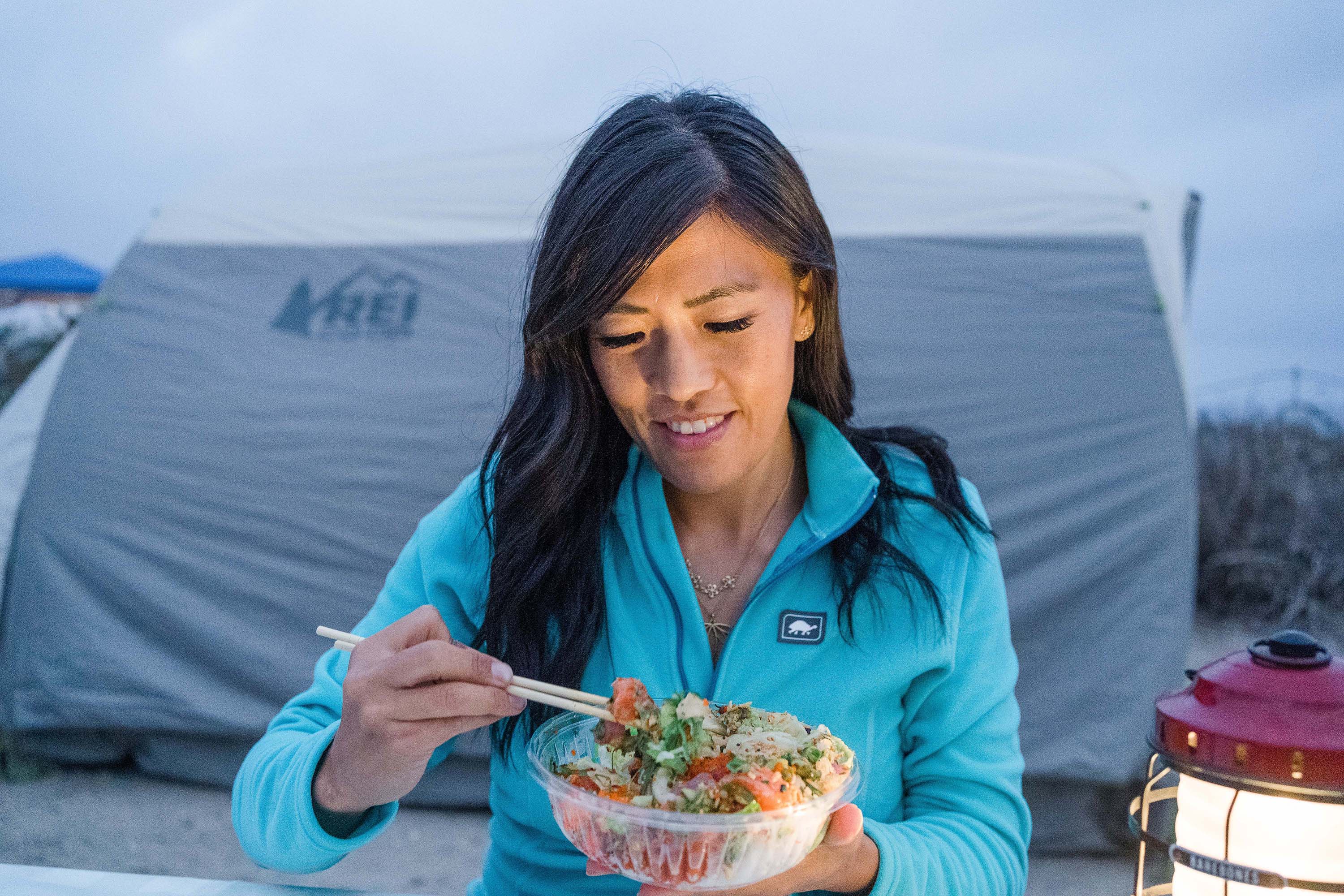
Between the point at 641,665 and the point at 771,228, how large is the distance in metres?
0.60

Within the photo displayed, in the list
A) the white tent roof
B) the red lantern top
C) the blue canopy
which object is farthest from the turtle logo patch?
the blue canopy

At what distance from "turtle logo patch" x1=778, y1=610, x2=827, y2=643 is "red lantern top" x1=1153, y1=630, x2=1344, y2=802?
525 mm

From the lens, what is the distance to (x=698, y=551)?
61.7 inches

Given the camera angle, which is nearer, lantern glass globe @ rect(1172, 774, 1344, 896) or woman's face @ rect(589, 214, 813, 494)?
lantern glass globe @ rect(1172, 774, 1344, 896)

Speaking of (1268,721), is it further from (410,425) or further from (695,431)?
(410,425)

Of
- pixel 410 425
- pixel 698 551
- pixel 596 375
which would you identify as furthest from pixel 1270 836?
pixel 410 425

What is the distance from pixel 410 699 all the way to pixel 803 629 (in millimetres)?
567

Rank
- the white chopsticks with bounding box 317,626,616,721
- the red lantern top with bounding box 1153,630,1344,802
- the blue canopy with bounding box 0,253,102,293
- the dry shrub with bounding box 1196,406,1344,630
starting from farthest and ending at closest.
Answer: the blue canopy with bounding box 0,253,102,293 < the dry shrub with bounding box 1196,406,1344,630 < the white chopsticks with bounding box 317,626,616,721 < the red lantern top with bounding box 1153,630,1344,802

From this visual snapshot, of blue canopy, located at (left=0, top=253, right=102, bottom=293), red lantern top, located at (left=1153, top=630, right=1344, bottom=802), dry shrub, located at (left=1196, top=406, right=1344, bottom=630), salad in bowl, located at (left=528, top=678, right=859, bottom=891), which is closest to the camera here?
red lantern top, located at (left=1153, top=630, right=1344, bottom=802)

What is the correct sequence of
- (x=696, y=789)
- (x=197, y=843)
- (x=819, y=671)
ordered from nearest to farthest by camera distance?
(x=696, y=789)
(x=819, y=671)
(x=197, y=843)

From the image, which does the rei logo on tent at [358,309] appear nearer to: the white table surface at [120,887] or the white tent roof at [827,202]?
A: the white tent roof at [827,202]

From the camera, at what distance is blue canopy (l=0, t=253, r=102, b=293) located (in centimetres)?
1085

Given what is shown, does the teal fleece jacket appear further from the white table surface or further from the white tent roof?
the white tent roof

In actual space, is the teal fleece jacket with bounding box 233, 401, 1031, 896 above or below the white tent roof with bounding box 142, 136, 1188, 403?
below
